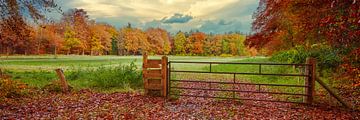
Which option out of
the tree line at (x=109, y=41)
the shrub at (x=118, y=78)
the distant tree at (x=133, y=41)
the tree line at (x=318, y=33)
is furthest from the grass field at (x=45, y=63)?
the distant tree at (x=133, y=41)

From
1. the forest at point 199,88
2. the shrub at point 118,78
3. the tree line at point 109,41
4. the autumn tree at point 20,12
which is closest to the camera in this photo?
the forest at point 199,88

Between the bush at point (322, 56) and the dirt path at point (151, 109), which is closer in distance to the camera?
the dirt path at point (151, 109)

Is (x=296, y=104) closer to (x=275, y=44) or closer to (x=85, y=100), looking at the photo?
(x=85, y=100)

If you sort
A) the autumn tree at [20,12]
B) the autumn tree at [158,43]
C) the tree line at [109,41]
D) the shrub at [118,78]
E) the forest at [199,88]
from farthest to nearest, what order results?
1. the autumn tree at [158,43]
2. the tree line at [109,41]
3. the shrub at [118,78]
4. the autumn tree at [20,12]
5. the forest at [199,88]

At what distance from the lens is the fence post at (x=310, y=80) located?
862cm

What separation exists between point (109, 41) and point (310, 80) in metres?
41.8

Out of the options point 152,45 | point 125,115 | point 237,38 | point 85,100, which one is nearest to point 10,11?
point 85,100

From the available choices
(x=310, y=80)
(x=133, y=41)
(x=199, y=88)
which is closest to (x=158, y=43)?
(x=133, y=41)

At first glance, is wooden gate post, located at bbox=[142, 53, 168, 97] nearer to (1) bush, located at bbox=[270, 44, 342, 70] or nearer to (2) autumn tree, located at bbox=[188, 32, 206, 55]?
(1) bush, located at bbox=[270, 44, 342, 70]

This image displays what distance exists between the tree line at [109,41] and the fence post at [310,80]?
714 inches

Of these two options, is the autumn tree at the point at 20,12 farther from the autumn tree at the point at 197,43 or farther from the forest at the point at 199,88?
the autumn tree at the point at 197,43

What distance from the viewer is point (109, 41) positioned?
47656 millimetres

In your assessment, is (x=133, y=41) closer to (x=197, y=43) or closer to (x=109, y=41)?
(x=109, y=41)

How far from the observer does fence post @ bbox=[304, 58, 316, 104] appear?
8617 mm
